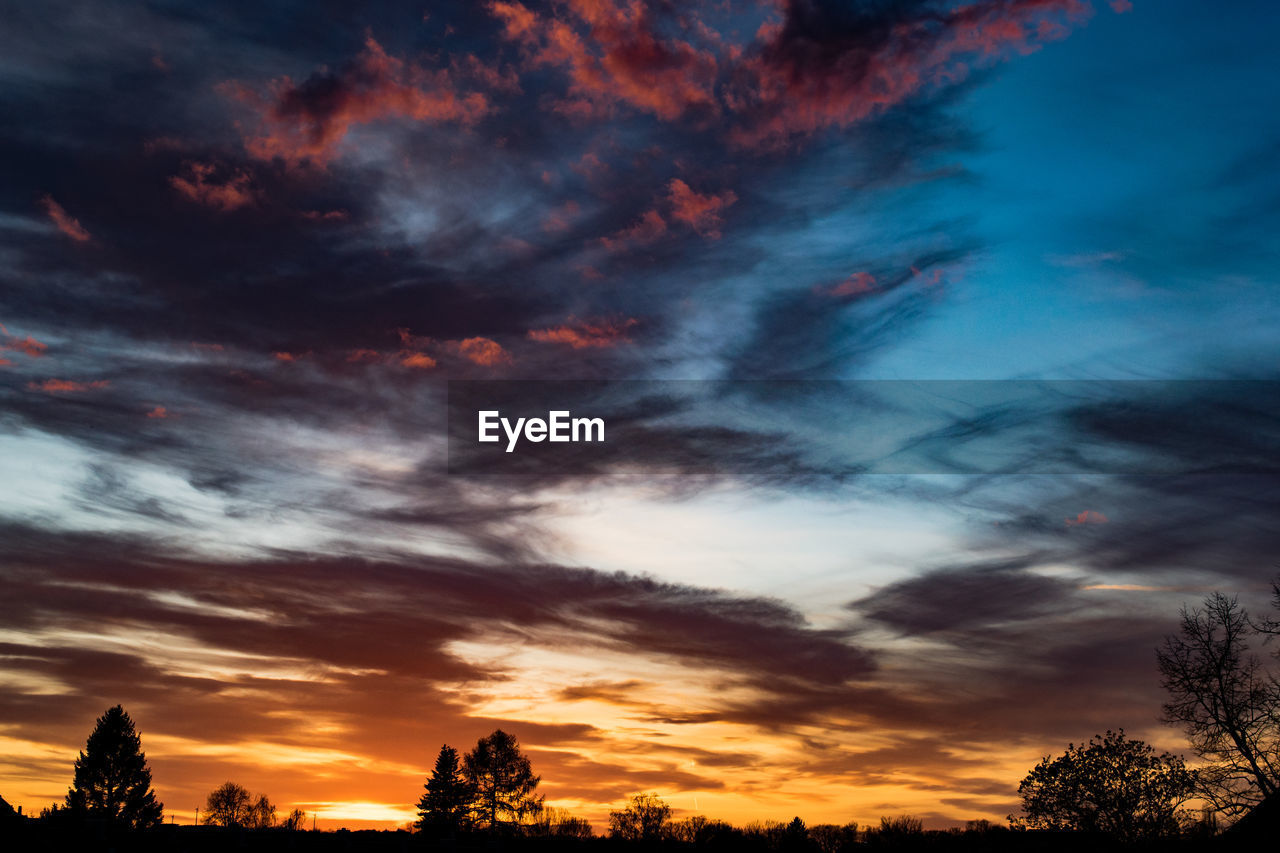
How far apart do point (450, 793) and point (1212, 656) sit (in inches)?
3550

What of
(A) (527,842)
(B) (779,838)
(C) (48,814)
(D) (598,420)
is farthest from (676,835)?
(D) (598,420)

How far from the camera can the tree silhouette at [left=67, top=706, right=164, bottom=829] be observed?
315ft

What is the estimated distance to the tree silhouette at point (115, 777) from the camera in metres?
95.9

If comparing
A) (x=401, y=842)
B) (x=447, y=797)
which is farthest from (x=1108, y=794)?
(x=447, y=797)

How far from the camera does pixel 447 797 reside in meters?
A: 112

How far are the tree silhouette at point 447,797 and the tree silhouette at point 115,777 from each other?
2816 cm

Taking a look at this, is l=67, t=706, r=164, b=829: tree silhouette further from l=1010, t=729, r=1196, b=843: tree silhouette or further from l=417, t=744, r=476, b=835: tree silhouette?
l=1010, t=729, r=1196, b=843: tree silhouette

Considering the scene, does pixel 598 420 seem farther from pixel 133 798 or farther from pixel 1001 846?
pixel 133 798

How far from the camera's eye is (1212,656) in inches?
1688

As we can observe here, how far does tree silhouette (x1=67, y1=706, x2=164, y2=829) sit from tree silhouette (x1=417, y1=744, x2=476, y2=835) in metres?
28.2

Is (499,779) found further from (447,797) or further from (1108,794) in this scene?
(1108,794)

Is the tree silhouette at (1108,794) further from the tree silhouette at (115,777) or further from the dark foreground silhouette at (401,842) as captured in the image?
the tree silhouette at (115,777)

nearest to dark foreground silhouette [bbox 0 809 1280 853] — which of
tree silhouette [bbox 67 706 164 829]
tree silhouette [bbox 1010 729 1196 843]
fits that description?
tree silhouette [bbox 1010 729 1196 843]

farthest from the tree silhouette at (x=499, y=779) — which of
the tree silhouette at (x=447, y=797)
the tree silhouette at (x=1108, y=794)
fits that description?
the tree silhouette at (x=1108, y=794)
